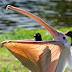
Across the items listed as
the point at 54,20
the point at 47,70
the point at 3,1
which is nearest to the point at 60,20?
the point at 54,20

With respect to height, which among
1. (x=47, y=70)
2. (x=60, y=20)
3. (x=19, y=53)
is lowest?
(x=60, y=20)

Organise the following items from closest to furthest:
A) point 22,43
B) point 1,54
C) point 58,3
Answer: point 22,43
point 1,54
point 58,3

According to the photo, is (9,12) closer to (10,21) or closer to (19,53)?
(10,21)

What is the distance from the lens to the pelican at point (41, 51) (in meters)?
3.24

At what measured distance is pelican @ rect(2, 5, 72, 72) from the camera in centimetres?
324

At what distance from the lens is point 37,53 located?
3.35 meters

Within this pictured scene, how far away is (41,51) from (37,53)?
0.20ft

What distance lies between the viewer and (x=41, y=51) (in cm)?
334

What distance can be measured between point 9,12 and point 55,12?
11.6 ft

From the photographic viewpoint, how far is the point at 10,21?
14.5 m

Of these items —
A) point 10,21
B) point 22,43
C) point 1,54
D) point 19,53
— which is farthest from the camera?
point 10,21

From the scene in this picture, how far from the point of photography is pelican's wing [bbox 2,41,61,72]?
3.23 metres

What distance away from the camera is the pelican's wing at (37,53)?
323 cm

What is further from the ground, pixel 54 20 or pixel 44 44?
pixel 44 44
